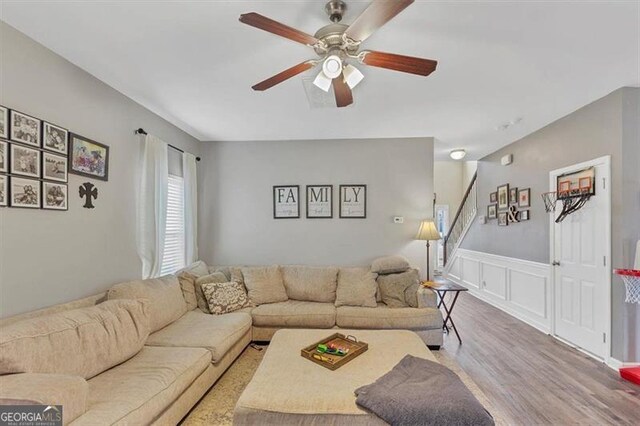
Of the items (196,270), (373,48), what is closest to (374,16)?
(373,48)

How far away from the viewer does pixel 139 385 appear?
1730mm

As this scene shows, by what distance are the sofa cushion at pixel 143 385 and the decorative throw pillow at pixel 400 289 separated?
208cm

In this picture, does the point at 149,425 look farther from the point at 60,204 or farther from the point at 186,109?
the point at 186,109

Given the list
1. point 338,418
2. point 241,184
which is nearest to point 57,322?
point 338,418

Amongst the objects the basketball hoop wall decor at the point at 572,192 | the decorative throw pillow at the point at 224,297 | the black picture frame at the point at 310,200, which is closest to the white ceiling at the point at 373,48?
the basketball hoop wall decor at the point at 572,192

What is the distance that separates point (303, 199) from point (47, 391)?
3.42 meters

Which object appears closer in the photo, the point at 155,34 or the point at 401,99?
the point at 155,34

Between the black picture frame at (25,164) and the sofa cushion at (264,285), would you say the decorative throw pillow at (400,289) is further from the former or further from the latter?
the black picture frame at (25,164)

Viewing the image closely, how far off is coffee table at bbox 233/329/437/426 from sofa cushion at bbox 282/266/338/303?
4.06ft

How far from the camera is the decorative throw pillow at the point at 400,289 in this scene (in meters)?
3.40

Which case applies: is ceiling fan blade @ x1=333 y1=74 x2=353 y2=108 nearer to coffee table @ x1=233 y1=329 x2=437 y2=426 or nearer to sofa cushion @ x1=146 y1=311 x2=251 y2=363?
coffee table @ x1=233 y1=329 x2=437 y2=426

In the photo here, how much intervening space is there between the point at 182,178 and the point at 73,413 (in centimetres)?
306

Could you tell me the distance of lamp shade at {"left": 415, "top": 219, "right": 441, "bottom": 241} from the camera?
12.9 feet

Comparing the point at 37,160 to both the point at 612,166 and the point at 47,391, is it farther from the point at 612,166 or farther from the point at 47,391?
the point at 612,166
